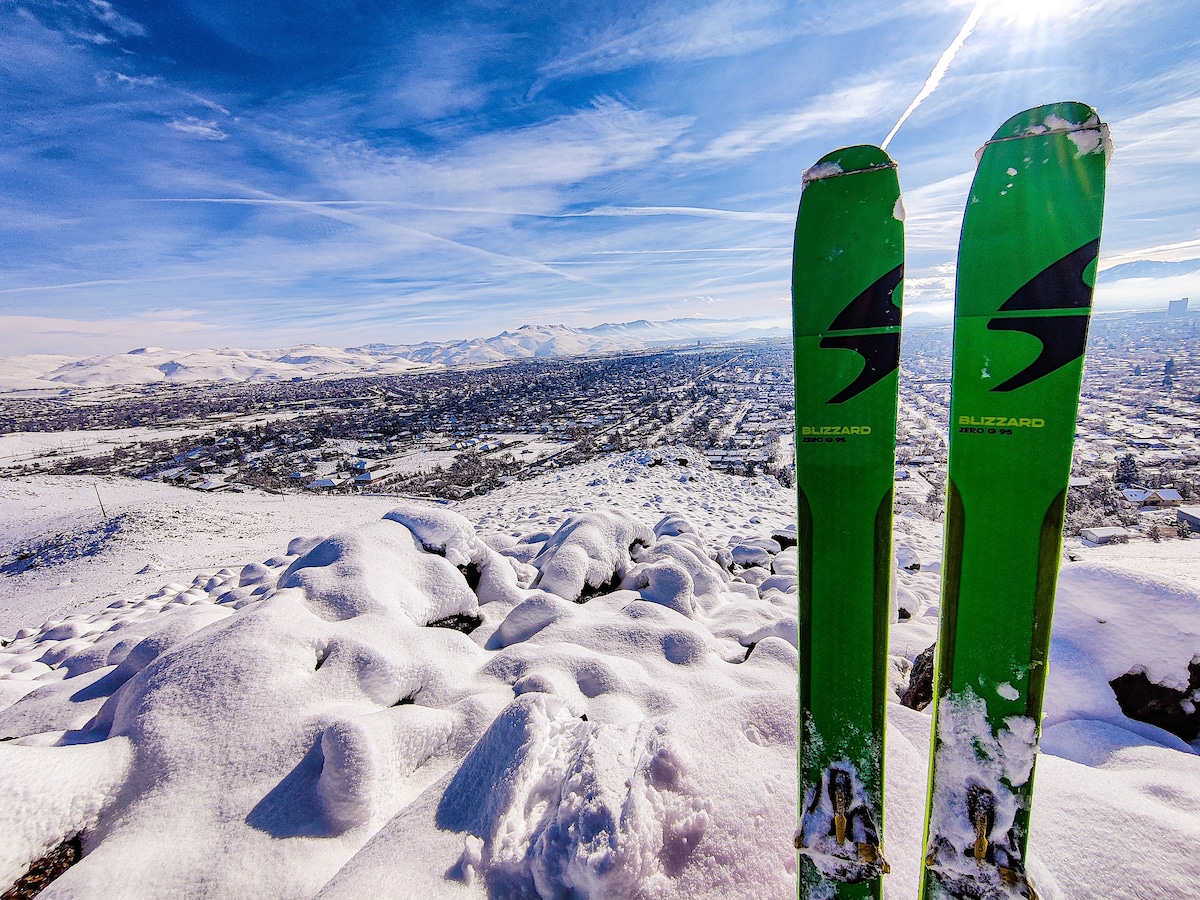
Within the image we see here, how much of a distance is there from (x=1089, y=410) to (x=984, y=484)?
3053 centimetres

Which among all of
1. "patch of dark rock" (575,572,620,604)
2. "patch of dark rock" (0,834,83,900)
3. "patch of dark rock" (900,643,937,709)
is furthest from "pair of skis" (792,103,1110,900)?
"patch of dark rock" (575,572,620,604)

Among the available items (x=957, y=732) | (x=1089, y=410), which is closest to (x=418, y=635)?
(x=957, y=732)

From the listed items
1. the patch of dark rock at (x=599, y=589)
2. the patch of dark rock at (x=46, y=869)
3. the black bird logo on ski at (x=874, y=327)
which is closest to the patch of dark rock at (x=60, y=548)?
the patch of dark rock at (x=599, y=589)

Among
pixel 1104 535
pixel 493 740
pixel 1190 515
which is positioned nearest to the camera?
pixel 493 740

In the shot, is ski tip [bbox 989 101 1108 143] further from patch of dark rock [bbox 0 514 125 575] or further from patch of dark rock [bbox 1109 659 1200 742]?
patch of dark rock [bbox 0 514 125 575]

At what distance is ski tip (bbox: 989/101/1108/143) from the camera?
5.75ft

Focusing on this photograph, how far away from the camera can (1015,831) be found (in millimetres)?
1893

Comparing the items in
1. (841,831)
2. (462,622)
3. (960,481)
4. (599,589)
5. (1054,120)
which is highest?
(1054,120)

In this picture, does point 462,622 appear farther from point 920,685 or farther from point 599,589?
point 920,685

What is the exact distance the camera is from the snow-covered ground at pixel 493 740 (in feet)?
6.12

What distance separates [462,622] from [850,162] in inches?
178

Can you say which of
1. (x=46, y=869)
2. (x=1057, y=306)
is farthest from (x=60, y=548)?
(x=1057, y=306)

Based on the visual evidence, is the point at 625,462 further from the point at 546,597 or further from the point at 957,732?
the point at 957,732

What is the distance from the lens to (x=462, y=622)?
4609mm
